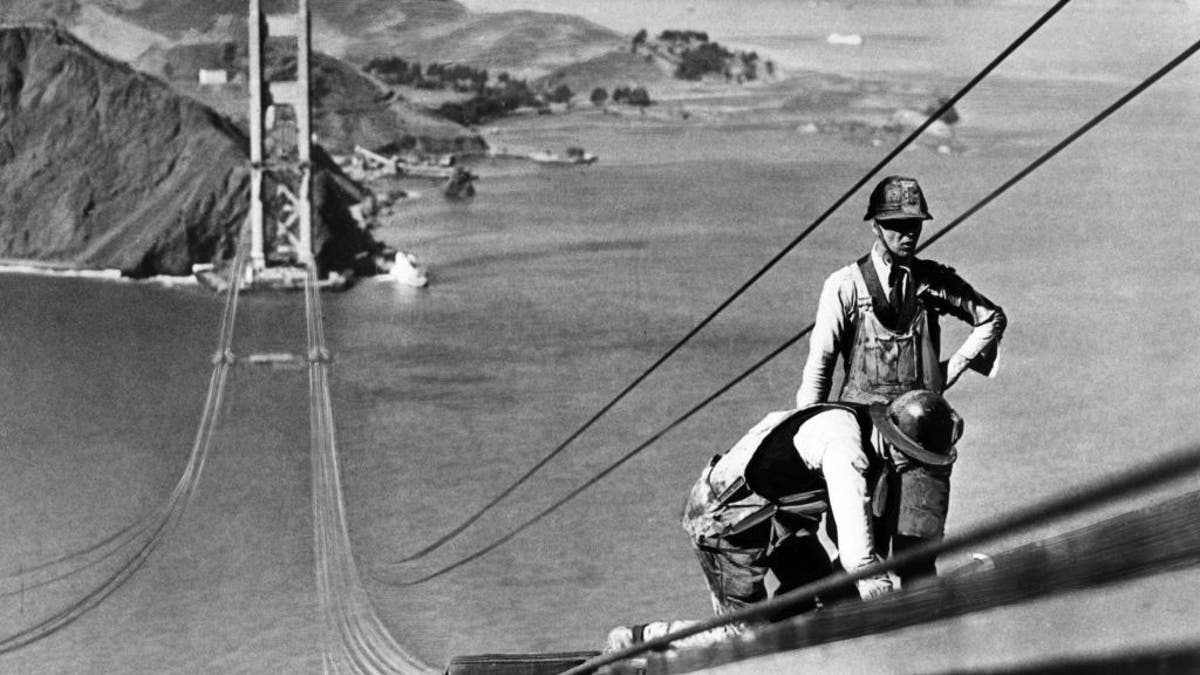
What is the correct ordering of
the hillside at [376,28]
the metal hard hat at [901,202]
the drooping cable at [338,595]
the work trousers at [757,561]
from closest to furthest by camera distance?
the work trousers at [757,561]
the metal hard hat at [901,202]
the drooping cable at [338,595]
the hillside at [376,28]

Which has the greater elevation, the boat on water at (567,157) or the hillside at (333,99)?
the hillside at (333,99)

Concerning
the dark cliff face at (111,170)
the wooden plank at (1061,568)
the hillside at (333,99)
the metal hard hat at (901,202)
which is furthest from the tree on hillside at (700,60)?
the wooden plank at (1061,568)

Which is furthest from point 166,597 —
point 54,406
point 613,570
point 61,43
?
point 61,43

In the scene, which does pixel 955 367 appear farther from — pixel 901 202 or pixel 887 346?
pixel 901 202

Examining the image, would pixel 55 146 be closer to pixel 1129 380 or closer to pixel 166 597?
pixel 166 597

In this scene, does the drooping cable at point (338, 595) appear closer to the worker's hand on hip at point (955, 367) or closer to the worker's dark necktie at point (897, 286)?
the worker's hand on hip at point (955, 367)

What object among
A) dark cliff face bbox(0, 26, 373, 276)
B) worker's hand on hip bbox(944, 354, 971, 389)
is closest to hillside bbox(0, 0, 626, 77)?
dark cliff face bbox(0, 26, 373, 276)

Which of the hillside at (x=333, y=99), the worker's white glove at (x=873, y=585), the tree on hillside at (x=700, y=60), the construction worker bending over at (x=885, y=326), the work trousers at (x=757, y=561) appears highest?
the tree on hillside at (x=700, y=60)

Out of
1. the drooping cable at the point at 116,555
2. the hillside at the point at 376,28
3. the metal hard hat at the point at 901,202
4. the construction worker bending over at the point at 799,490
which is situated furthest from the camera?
the hillside at the point at 376,28
